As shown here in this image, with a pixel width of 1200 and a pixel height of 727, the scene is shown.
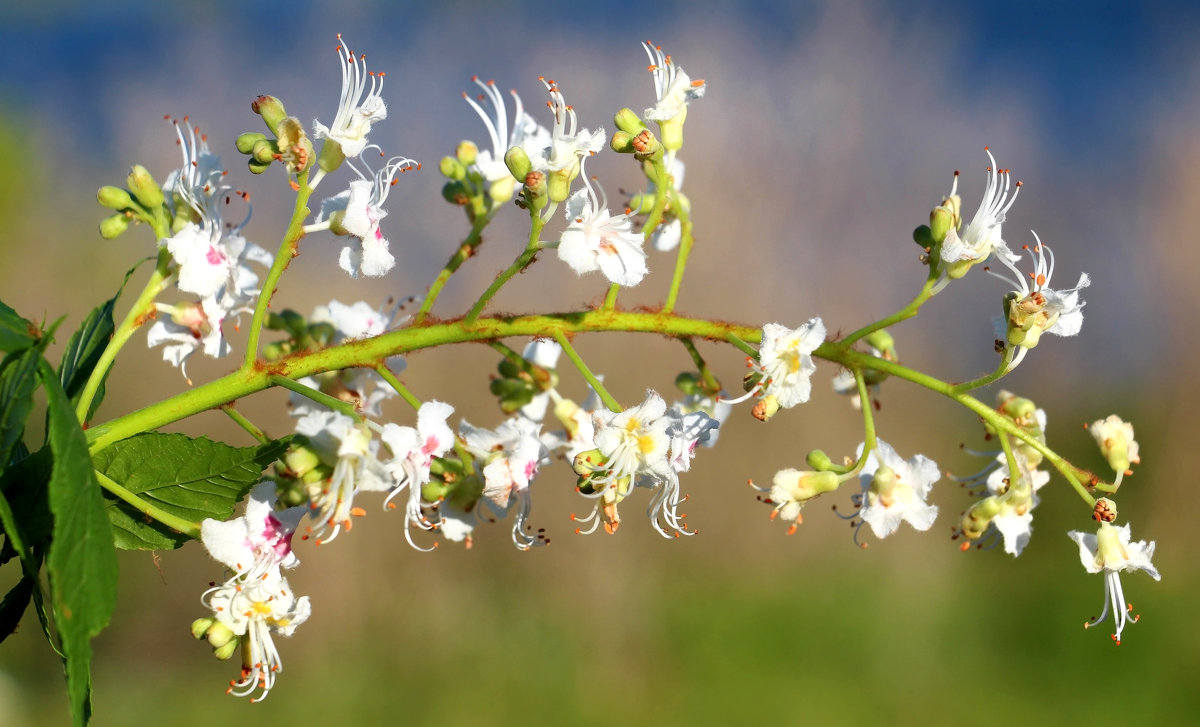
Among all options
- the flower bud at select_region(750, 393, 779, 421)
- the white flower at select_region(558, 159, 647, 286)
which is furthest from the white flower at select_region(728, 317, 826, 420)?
the white flower at select_region(558, 159, 647, 286)

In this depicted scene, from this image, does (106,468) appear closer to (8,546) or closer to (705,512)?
(8,546)

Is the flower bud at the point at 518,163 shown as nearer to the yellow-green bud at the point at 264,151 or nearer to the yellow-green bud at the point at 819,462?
the yellow-green bud at the point at 264,151

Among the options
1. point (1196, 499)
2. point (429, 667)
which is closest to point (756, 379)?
point (429, 667)

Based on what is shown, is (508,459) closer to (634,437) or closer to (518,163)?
(634,437)

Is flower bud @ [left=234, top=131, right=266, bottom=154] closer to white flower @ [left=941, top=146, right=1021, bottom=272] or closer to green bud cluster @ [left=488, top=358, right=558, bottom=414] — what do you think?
green bud cluster @ [left=488, top=358, right=558, bottom=414]

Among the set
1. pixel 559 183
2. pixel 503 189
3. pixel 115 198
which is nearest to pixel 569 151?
pixel 559 183
